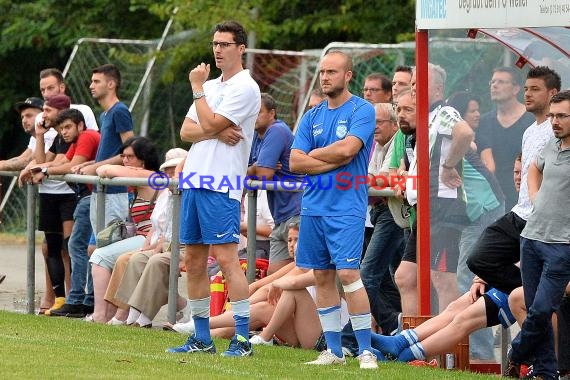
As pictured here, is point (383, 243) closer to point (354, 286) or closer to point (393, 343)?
point (393, 343)

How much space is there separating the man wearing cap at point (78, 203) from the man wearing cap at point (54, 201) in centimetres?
15

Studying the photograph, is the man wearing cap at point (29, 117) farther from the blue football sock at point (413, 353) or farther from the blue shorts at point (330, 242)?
the blue football sock at point (413, 353)

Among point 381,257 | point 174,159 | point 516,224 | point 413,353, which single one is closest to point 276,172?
point 174,159

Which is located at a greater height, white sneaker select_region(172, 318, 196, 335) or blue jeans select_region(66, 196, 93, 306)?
blue jeans select_region(66, 196, 93, 306)

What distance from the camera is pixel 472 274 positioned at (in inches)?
426

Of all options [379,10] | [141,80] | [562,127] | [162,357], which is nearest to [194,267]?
[162,357]

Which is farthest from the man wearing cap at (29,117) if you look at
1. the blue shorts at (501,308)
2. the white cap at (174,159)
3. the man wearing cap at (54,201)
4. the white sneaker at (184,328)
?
the blue shorts at (501,308)

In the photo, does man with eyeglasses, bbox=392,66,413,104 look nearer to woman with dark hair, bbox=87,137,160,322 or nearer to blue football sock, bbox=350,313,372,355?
woman with dark hair, bbox=87,137,160,322

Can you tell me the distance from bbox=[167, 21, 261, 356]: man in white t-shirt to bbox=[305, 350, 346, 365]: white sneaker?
56 centimetres

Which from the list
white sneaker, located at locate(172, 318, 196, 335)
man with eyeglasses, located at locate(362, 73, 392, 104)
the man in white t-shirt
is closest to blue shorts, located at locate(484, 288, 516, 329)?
the man in white t-shirt

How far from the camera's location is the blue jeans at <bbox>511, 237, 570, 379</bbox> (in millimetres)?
9188

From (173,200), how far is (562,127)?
4.23 meters

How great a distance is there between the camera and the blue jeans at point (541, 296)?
9.19m

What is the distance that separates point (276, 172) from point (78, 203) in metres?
2.50
